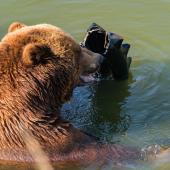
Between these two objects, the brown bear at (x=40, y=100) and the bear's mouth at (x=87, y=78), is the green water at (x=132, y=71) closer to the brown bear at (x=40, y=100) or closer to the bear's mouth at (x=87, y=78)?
the bear's mouth at (x=87, y=78)

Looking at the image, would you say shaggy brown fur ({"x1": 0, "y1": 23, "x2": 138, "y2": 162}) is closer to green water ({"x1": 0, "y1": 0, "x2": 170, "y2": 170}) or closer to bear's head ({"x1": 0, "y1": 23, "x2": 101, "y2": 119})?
bear's head ({"x1": 0, "y1": 23, "x2": 101, "y2": 119})

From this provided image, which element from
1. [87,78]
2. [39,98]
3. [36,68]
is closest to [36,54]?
[36,68]

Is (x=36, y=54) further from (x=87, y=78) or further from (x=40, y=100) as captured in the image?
(x=87, y=78)

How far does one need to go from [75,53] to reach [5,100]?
1.08 metres

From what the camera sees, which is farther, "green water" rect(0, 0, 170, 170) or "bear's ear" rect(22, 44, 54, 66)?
"green water" rect(0, 0, 170, 170)

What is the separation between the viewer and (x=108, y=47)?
799 centimetres

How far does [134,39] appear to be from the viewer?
9.75 metres

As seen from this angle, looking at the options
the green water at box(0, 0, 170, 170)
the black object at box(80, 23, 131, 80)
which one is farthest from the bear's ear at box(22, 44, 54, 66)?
the black object at box(80, 23, 131, 80)

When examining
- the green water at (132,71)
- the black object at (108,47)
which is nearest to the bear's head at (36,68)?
the green water at (132,71)

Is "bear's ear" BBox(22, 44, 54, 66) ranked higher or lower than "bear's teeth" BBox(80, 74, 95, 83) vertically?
higher

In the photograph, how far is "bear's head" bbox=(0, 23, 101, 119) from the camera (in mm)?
6645

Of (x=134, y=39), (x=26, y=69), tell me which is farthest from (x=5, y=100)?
(x=134, y=39)

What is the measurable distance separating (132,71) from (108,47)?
1.08m

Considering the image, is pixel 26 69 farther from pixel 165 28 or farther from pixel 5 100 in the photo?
pixel 165 28
